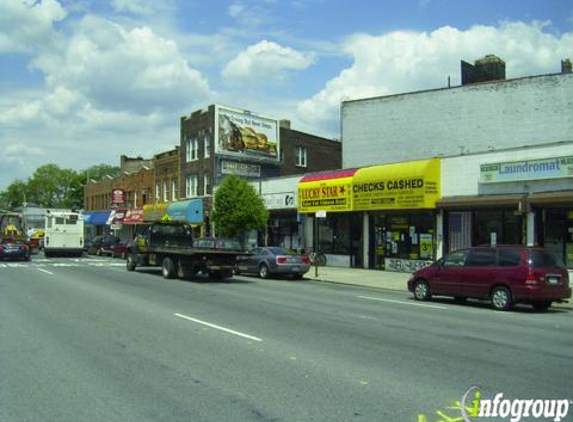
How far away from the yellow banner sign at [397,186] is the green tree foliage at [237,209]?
674 centimetres

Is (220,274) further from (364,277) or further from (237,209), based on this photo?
(237,209)

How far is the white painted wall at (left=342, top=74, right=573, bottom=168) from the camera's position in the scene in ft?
89.7

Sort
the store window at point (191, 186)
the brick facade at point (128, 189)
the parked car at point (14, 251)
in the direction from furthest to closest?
the brick facade at point (128, 189)
the store window at point (191, 186)
the parked car at point (14, 251)

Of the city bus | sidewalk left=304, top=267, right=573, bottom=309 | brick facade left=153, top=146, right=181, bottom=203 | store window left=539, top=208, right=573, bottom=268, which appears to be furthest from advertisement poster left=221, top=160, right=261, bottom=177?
store window left=539, top=208, right=573, bottom=268

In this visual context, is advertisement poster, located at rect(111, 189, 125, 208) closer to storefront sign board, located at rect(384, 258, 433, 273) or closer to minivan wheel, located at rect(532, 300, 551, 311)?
storefront sign board, located at rect(384, 258, 433, 273)

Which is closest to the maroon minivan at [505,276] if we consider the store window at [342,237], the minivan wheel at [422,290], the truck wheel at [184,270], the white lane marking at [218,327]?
the minivan wheel at [422,290]

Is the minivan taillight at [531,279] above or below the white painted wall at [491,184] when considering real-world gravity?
below

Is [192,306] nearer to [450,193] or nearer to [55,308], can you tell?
[55,308]

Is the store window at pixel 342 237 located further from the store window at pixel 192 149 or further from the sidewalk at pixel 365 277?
the store window at pixel 192 149

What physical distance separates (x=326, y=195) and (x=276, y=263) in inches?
275

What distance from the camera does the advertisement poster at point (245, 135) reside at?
4150 centimetres

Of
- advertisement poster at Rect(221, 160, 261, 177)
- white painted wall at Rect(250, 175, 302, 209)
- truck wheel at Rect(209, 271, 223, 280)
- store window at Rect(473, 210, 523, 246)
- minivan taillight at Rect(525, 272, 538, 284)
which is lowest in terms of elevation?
truck wheel at Rect(209, 271, 223, 280)

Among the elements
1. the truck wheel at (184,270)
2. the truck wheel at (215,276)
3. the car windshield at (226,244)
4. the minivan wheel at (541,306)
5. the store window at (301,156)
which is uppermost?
the store window at (301,156)

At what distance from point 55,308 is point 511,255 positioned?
443 inches
